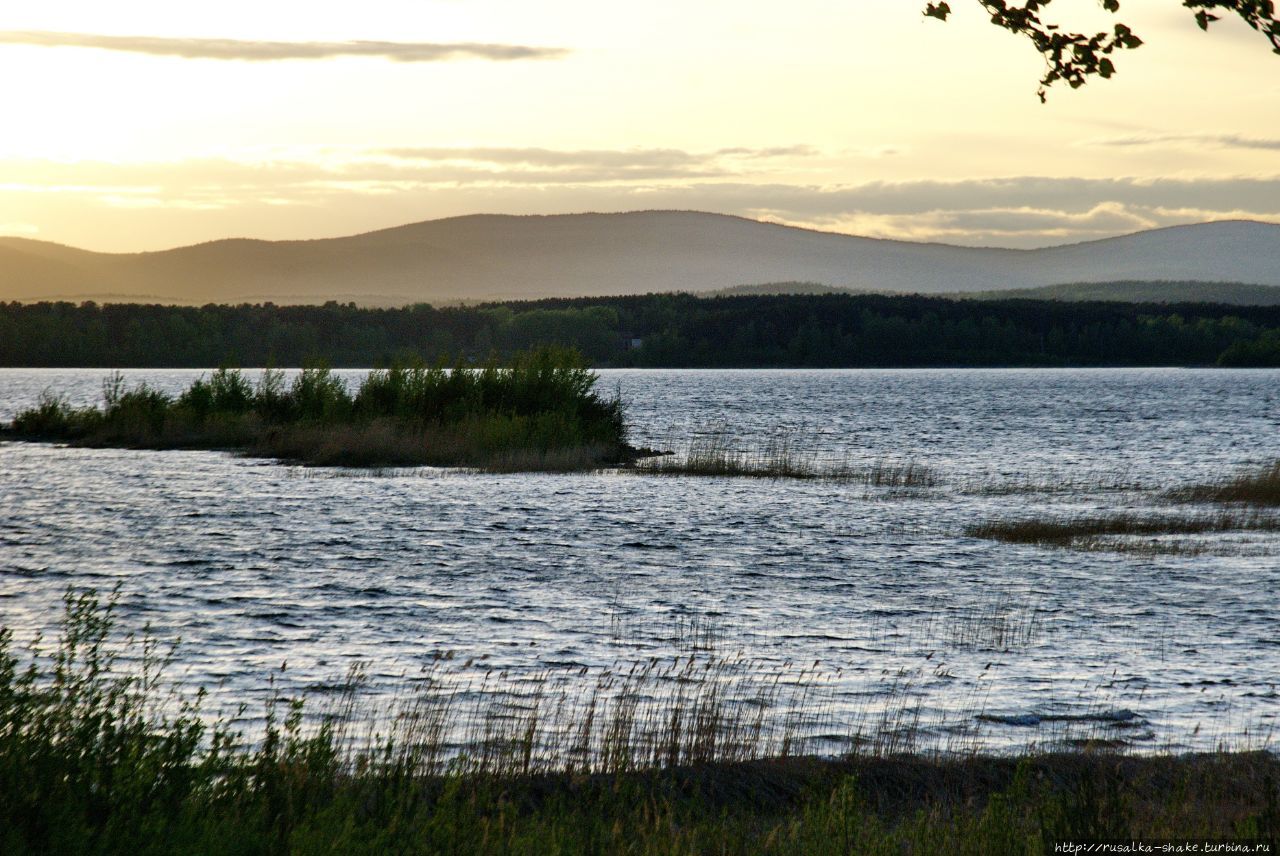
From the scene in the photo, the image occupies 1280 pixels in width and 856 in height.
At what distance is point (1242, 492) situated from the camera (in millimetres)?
43625

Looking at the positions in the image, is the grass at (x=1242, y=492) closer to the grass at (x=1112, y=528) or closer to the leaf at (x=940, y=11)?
the grass at (x=1112, y=528)

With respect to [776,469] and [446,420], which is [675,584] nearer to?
[776,469]

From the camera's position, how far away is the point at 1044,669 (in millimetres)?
19500

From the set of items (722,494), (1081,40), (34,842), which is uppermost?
(1081,40)

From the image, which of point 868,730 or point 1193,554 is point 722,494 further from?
point 868,730

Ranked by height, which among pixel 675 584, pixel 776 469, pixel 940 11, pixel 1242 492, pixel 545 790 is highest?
pixel 940 11

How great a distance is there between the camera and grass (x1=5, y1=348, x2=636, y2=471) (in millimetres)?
55250

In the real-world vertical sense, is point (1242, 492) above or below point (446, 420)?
below

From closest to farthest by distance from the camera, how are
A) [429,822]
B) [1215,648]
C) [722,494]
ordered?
[429,822] → [1215,648] → [722,494]

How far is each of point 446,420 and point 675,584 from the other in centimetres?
3154

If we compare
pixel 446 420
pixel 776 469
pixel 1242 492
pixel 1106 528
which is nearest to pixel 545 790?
pixel 1106 528

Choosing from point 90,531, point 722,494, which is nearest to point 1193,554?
point 722,494

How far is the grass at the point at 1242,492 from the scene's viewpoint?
42.4 metres

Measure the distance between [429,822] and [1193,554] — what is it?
2757cm
